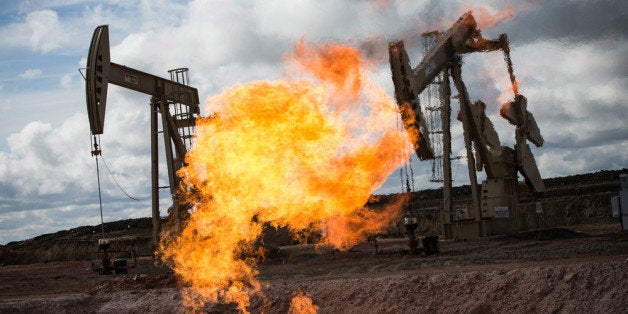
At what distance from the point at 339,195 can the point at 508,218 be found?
12.0 meters

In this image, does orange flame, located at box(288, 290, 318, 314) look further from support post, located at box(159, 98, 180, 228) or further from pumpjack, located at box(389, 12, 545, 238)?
support post, located at box(159, 98, 180, 228)

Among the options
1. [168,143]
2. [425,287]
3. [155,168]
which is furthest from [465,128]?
[425,287]

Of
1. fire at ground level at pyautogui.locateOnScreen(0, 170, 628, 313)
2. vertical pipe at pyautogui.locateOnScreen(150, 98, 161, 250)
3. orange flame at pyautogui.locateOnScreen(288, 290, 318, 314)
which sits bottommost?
orange flame at pyautogui.locateOnScreen(288, 290, 318, 314)

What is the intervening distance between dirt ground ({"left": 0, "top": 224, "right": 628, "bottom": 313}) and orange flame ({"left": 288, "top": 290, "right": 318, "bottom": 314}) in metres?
0.16

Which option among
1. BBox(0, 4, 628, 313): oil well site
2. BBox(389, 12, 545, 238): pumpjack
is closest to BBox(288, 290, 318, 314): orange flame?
BBox(0, 4, 628, 313): oil well site

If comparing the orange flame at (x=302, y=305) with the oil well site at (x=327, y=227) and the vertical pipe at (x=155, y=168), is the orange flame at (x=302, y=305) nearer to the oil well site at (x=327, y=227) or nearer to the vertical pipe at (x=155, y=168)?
the oil well site at (x=327, y=227)

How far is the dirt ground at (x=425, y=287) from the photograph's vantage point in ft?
50.4

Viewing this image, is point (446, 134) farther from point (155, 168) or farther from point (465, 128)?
Answer: point (155, 168)

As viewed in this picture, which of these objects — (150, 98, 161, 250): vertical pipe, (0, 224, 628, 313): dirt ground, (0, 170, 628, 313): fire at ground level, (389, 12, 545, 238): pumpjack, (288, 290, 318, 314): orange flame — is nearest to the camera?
(0, 224, 628, 313): dirt ground

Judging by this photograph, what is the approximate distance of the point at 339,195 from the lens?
2666 centimetres

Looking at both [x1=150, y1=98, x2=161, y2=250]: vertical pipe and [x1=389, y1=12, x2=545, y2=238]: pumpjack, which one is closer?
[x1=389, y1=12, x2=545, y2=238]: pumpjack

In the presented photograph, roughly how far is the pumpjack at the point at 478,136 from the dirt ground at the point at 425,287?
474cm

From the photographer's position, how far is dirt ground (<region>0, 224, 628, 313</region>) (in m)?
15.4

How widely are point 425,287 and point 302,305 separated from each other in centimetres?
347
